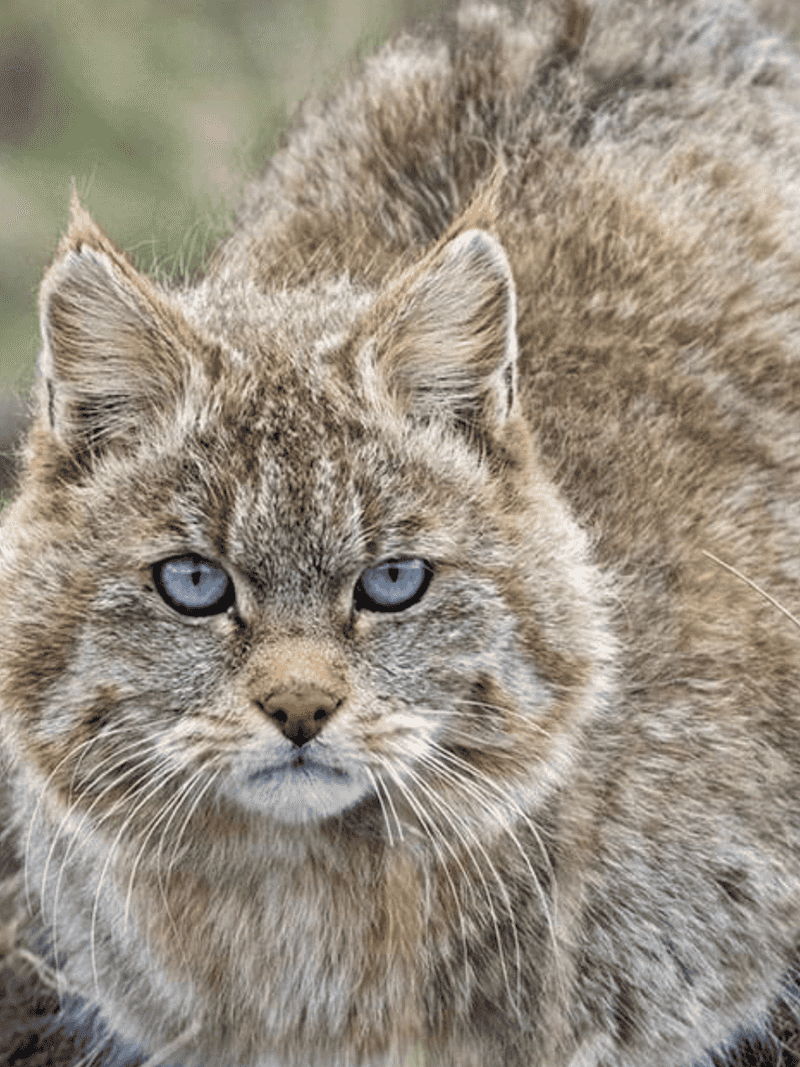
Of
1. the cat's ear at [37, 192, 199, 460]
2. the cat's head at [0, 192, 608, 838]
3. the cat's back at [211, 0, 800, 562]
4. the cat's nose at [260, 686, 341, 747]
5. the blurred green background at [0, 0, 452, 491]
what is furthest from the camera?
the blurred green background at [0, 0, 452, 491]

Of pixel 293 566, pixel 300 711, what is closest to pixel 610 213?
pixel 293 566

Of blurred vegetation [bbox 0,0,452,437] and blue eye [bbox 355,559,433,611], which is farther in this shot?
blurred vegetation [bbox 0,0,452,437]

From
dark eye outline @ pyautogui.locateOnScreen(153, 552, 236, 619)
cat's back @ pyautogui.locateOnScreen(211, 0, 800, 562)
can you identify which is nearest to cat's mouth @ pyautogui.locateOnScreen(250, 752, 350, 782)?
dark eye outline @ pyautogui.locateOnScreen(153, 552, 236, 619)

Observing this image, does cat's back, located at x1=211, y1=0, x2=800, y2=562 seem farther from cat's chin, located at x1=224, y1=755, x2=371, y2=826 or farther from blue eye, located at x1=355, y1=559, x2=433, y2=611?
cat's chin, located at x1=224, y1=755, x2=371, y2=826

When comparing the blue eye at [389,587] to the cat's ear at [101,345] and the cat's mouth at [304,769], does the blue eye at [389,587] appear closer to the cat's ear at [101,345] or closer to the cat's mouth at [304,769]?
the cat's mouth at [304,769]

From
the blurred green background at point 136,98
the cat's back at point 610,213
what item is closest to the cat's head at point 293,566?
the cat's back at point 610,213

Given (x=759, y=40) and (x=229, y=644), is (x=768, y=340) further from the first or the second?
(x=229, y=644)
